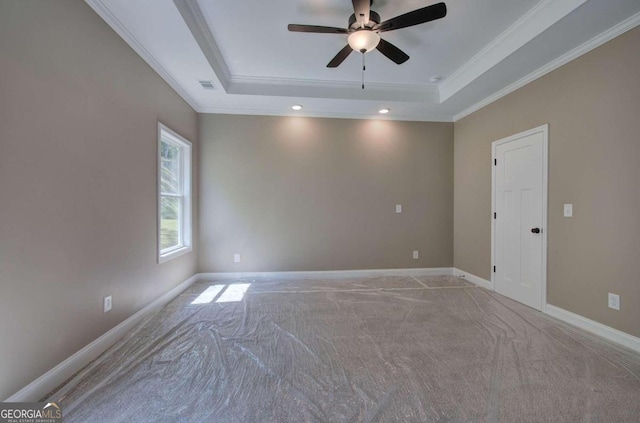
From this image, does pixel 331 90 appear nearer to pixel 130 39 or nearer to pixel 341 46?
pixel 341 46

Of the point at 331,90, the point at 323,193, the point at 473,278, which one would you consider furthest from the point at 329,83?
the point at 473,278

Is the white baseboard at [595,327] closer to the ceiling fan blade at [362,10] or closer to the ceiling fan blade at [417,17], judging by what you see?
the ceiling fan blade at [417,17]

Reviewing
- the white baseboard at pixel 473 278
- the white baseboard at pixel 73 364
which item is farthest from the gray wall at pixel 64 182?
the white baseboard at pixel 473 278

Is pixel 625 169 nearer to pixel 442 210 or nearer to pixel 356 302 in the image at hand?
pixel 442 210

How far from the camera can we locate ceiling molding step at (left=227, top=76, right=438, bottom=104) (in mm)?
3549

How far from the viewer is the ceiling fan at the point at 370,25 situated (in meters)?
1.91

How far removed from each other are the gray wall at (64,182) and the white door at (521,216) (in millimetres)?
4284

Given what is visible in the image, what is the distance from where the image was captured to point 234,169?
4.16 metres

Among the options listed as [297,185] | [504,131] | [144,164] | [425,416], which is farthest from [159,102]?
A: [504,131]

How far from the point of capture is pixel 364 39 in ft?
7.16

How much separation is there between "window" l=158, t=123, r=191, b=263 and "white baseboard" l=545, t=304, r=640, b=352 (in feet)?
14.4

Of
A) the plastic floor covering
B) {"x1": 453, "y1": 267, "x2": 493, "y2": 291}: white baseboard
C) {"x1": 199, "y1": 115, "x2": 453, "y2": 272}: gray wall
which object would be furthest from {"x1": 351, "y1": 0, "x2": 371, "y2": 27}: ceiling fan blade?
{"x1": 453, "y1": 267, "x2": 493, "y2": 291}: white baseboard

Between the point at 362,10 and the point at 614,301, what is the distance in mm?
3217

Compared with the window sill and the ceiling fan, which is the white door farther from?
the window sill
